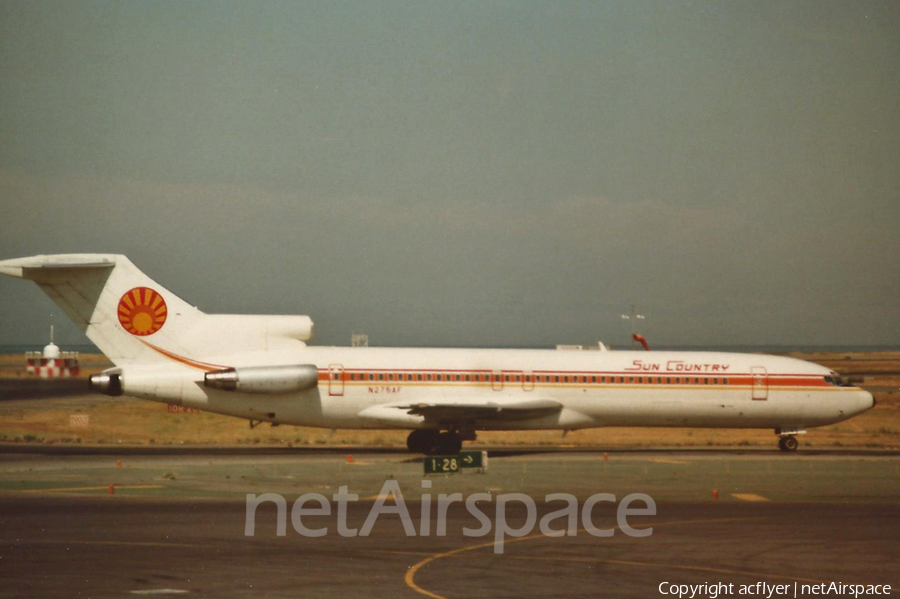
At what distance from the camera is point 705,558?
15.6 m

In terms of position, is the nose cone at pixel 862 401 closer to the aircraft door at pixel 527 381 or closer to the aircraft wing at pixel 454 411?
the aircraft wing at pixel 454 411

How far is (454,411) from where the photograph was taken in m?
30.5

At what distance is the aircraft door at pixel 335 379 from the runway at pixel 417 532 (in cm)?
279

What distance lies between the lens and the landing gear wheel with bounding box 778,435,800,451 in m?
33.8

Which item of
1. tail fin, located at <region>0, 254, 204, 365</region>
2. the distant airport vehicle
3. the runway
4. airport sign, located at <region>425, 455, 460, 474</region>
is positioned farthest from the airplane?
the distant airport vehicle

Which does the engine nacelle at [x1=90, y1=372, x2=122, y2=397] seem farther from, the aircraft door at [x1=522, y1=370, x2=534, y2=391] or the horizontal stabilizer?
the aircraft door at [x1=522, y1=370, x2=534, y2=391]

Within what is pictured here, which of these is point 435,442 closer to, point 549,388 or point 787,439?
point 549,388

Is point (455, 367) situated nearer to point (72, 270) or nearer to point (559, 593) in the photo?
point (72, 270)

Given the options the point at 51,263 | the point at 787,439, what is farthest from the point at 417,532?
the point at 787,439

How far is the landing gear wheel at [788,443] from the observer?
33.8 metres

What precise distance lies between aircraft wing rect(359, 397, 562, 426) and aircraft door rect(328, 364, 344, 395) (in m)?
1.03

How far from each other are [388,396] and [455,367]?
230cm

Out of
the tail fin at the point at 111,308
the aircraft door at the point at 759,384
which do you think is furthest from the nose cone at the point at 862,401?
the tail fin at the point at 111,308

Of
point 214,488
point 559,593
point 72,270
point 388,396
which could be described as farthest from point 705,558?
point 72,270
